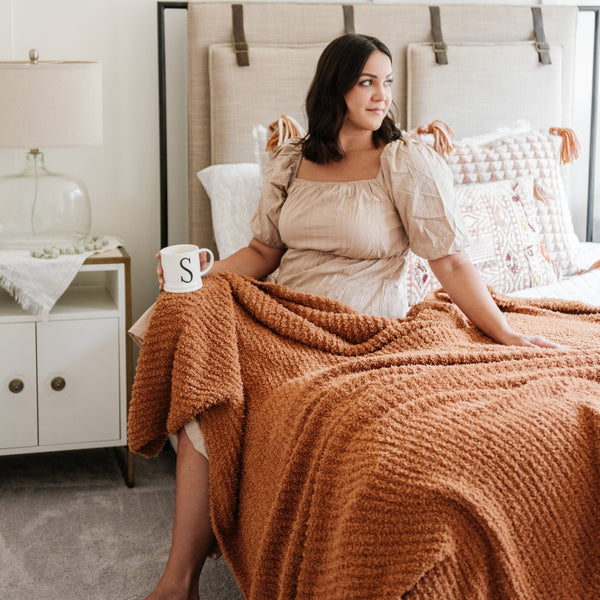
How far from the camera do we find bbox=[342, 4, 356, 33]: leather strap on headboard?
9.02 ft

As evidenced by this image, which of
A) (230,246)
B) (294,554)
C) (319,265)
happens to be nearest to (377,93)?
(319,265)

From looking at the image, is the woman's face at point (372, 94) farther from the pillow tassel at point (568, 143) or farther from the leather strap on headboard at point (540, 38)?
the leather strap on headboard at point (540, 38)

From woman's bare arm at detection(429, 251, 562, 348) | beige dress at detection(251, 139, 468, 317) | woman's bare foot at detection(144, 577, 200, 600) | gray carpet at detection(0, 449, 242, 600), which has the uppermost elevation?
beige dress at detection(251, 139, 468, 317)

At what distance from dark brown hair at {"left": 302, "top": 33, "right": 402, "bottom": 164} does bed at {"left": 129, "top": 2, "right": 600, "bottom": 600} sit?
1.28 feet

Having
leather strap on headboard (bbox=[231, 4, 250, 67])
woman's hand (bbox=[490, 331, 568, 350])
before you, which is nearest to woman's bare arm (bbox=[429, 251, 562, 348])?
woman's hand (bbox=[490, 331, 568, 350])

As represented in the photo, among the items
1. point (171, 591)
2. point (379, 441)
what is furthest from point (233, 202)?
point (379, 441)

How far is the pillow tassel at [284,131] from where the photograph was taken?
2459mm

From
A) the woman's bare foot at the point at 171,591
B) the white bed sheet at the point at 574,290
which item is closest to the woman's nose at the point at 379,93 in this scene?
the white bed sheet at the point at 574,290

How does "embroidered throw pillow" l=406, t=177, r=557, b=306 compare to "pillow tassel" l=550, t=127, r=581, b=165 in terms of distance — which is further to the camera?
"pillow tassel" l=550, t=127, r=581, b=165

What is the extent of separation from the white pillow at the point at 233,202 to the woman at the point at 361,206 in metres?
0.35

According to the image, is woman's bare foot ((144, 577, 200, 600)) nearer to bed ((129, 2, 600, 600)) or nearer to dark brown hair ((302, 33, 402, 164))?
bed ((129, 2, 600, 600))

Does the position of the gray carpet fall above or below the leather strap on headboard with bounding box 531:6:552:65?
below

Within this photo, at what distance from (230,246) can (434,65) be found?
3.09 ft

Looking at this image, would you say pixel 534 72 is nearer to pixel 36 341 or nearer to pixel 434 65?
pixel 434 65
